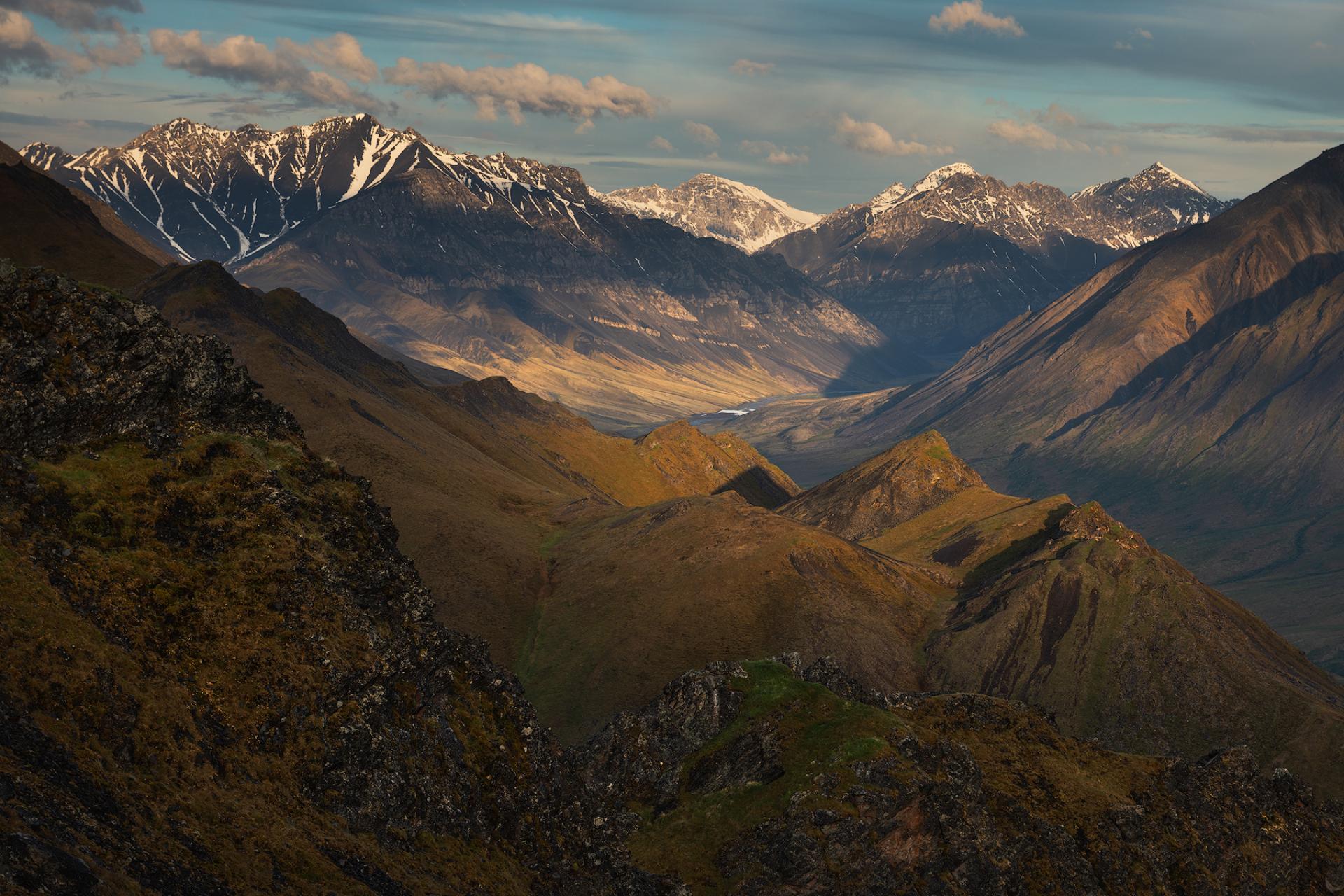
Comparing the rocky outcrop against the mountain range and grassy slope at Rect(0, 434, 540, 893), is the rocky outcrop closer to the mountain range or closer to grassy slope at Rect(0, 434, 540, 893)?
the mountain range

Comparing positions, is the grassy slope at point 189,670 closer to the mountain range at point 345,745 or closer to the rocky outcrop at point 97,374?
the mountain range at point 345,745

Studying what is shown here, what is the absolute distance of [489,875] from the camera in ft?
215

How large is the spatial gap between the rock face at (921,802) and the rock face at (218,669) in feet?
46.4

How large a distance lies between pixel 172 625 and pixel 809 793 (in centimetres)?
4843

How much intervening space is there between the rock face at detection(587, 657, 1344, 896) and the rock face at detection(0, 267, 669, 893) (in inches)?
557

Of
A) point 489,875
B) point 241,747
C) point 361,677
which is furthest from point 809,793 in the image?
point 241,747

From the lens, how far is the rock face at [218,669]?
50.5 m

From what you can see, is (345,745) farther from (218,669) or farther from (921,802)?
(921,802)

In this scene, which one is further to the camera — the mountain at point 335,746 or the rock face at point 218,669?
the mountain at point 335,746

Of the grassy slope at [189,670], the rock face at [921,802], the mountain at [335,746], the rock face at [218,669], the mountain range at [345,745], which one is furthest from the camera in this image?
the rock face at [921,802]

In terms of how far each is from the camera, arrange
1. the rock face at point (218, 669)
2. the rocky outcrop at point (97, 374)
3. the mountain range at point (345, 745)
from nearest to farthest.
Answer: the rock face at point (218, 669)
the mountain range at point (345, 745)
the rocky outcrop at point (97, 374)

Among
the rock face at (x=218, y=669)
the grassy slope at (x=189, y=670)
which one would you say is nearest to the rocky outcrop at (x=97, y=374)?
the rock face at (x=218, y=669)

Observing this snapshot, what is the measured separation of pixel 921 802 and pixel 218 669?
50076 mm

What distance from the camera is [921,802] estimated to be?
3310 inches
